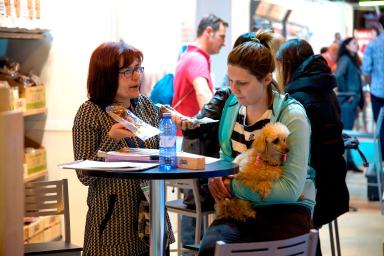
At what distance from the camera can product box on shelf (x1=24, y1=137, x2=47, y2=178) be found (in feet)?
16.5

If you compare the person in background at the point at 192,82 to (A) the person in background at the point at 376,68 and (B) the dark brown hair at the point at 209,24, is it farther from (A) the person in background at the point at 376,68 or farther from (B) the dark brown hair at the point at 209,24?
(A) the person in background at the point at 376,68

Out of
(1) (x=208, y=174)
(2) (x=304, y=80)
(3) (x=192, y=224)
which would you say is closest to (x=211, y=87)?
(3) (x=192, y=224)

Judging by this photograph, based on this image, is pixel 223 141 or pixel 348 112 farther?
pixel 348 112

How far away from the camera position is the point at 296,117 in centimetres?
299

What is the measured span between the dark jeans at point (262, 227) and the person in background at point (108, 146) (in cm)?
38

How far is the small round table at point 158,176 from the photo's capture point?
2525mm

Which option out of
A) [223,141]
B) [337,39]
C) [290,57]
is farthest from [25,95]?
[337,39]

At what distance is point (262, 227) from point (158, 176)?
60cm

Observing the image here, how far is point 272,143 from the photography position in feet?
9.37

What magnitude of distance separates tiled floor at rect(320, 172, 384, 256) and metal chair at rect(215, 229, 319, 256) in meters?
3.16

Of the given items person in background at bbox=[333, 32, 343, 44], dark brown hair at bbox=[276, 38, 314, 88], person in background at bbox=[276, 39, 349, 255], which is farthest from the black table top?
person in background at bbox=[333, 32, 343, 44]

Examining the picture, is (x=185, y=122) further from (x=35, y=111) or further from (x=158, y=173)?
(x=35, y=111)

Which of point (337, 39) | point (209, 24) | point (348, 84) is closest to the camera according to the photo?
point (209, 24)

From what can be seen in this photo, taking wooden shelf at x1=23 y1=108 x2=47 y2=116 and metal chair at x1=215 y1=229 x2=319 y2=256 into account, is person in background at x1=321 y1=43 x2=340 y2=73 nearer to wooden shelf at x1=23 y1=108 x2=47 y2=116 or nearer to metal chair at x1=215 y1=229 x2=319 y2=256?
wooden shelf at x1=23 y1=108 x2=47 y2=116
